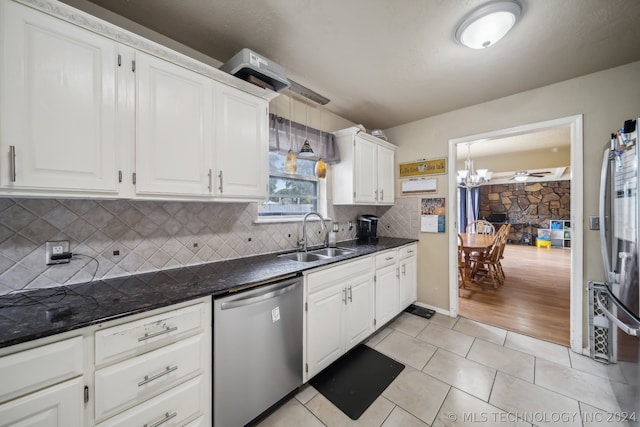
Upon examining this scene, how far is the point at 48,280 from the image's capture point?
122cm

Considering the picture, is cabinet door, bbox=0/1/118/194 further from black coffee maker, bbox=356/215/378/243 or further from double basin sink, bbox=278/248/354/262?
black coffee maker, bbox=356/215/378/243

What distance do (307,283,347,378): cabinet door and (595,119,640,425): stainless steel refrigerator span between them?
1667 millimetres

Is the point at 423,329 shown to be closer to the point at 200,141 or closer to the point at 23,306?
the point at 200,141

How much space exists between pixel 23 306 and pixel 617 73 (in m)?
4.21

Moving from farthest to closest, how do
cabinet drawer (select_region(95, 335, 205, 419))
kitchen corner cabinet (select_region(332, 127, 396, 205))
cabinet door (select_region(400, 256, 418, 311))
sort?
1. cabinet door (select_region(400, 256, 418, 311))
2. kitchen corner cabinet (select_region(332, 127, 396, 205))
3. cabinet drawer (select_region(95, 335, 205, 419))

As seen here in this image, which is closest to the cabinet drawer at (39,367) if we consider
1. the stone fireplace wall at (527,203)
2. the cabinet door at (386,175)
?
the cabinet door at (386,175)

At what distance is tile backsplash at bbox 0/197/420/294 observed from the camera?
116cm

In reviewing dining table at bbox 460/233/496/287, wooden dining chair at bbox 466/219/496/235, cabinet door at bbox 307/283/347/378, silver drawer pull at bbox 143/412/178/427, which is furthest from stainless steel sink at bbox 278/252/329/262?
wooden dining chair at bbox 466/219/496/235

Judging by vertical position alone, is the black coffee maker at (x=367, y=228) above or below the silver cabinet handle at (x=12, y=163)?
below

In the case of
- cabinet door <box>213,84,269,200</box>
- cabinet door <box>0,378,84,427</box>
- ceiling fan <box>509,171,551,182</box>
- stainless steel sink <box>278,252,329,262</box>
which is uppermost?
ceiling fan <box>509,171,551,182</box>

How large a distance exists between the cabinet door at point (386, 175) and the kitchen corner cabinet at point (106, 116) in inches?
75.9

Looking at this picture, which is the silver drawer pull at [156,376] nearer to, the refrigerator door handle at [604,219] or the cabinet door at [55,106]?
the cabinet door at [55,106]

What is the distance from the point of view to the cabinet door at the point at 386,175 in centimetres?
305

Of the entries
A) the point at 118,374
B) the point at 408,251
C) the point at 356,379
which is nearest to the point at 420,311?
the point at 408,251
